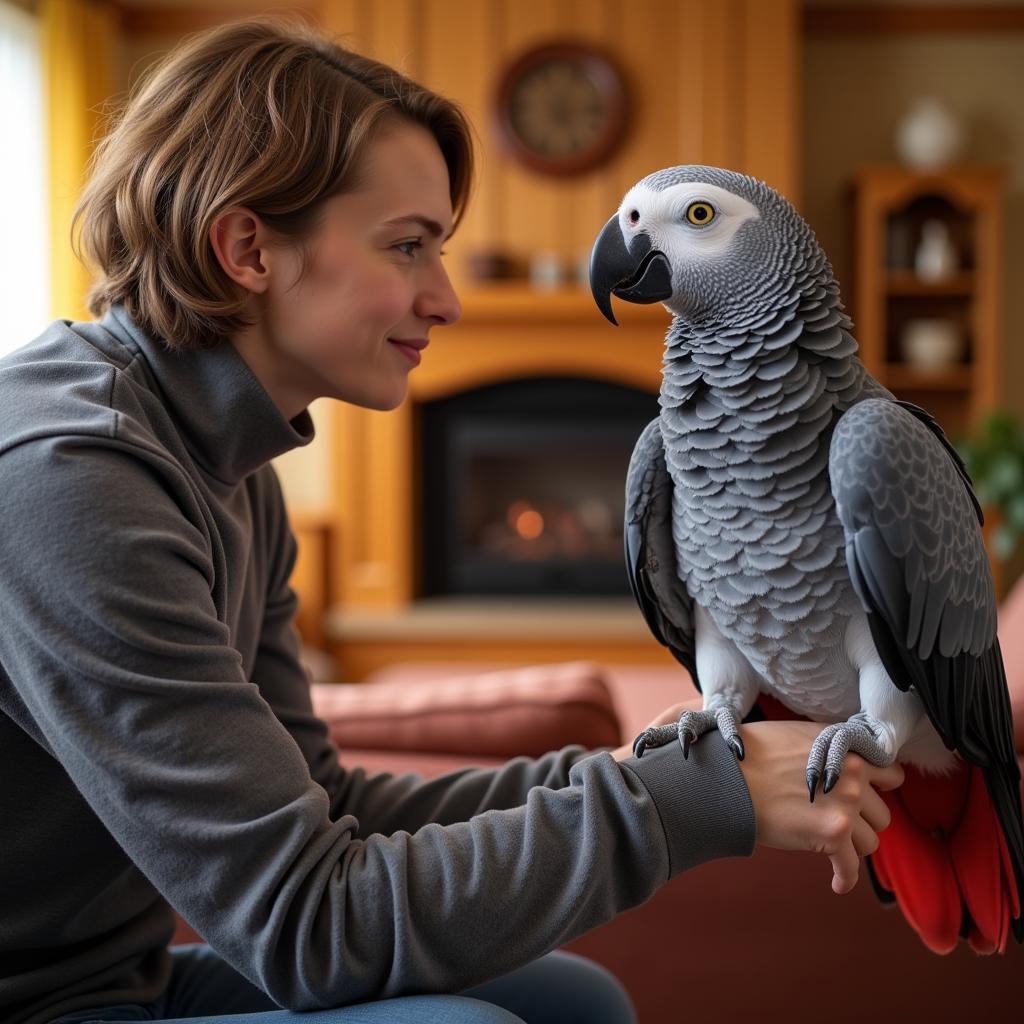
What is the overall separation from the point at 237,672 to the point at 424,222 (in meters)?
0.40

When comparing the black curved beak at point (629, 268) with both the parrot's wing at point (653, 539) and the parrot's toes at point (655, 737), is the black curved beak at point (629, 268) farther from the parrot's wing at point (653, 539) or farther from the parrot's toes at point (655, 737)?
the parrot's toes at point (655, 737)

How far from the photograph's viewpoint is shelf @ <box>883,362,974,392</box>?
396 centimetres

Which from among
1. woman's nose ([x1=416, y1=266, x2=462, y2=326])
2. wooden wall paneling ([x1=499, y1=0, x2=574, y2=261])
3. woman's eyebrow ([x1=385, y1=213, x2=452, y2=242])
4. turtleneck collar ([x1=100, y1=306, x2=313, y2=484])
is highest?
wooden wall paneling ([x1=499, y1=0, x2=574, y2=261])

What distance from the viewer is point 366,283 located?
928mm

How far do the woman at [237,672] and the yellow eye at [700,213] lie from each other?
245 millimetres

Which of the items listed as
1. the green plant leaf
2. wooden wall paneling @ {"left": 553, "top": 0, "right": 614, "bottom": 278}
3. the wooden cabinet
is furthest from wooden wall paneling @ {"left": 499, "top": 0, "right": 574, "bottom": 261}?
the green plant leaf

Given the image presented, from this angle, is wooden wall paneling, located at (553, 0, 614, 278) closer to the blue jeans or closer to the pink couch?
the pink couch

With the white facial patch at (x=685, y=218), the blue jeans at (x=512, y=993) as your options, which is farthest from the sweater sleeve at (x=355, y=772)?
the white facial patch at (x=685, y=218)

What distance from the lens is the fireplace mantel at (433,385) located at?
382 cm

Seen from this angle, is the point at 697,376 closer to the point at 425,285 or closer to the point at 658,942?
the point at 425,285

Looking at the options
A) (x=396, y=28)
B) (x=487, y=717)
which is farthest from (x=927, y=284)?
Answer: (x=487, y=717)

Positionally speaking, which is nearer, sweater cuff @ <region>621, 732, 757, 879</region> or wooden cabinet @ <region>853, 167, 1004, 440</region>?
sweater cuff @ <region>621, 732, 757, 879</region>

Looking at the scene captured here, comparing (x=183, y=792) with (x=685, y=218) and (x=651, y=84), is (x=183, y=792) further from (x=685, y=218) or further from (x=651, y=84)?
(x=651, y=84)

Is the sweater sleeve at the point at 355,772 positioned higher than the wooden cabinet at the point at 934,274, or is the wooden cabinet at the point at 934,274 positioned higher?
the wooden cabinet at the point at 934,274
